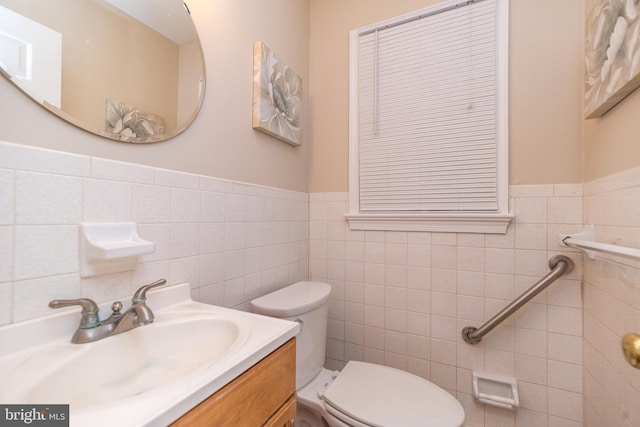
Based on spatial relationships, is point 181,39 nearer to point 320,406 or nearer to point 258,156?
point 258,156

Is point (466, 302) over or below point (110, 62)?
below

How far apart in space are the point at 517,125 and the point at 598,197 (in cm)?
43

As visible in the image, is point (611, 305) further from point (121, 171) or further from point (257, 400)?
point (121, 171)

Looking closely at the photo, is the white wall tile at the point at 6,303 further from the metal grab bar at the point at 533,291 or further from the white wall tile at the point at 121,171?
the metal grab bar at the point at 533,291

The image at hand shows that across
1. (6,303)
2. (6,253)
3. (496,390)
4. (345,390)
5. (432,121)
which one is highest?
(432,121)

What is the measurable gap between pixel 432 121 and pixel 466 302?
2.98 ft

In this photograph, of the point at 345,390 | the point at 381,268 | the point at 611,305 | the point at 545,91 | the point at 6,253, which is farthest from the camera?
the point at 381,268

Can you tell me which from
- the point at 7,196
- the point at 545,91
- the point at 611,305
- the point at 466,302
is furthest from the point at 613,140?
the point at 7,196

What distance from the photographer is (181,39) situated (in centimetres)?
91

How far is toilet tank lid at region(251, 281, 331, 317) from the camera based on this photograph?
1.04m

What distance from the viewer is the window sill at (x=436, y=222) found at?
1247 millimetres

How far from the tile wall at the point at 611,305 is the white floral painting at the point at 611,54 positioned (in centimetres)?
25

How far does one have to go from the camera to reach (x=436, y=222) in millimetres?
1365

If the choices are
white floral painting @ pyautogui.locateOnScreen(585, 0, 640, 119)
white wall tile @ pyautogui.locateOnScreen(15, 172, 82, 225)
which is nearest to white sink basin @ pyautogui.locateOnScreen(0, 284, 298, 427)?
white wall tile @ pyautogui.locateOnScreen(15, 172, 82, 225)
